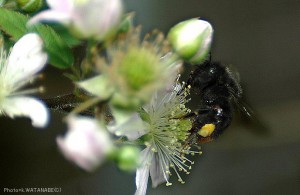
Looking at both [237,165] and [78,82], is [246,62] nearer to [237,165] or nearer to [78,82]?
[237,165]

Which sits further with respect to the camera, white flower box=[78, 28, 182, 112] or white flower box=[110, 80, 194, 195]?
white flower box=[110, 80, 194, 195]

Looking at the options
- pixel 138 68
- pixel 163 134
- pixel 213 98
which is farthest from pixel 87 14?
pixel 213 98

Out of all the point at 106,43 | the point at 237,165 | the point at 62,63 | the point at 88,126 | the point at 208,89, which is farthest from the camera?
the point at 237,165

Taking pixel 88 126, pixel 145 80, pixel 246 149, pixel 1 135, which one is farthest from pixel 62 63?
pixel 246 149

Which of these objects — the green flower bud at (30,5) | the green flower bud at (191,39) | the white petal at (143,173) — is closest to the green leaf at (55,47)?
the green flower bud at (30,5)

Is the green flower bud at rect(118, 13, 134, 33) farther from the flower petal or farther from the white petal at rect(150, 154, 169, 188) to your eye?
the white petal at rect(150, 154, 169, 188)

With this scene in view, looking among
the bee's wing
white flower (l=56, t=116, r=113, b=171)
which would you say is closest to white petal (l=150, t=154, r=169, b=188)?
the bee's wing
